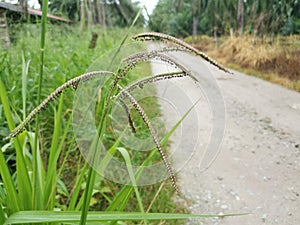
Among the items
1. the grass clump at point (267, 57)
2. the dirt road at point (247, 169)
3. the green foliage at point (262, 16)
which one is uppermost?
the green foliage at point (262, 16)

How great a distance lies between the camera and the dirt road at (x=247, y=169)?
1195 millimetres

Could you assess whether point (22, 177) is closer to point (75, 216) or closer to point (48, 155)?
point (75, 216)

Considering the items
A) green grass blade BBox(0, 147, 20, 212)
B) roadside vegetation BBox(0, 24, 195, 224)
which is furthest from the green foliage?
green grass blade BBox(0, 147, 20, 212)

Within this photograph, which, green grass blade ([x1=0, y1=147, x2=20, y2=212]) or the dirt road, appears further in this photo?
the dirt road

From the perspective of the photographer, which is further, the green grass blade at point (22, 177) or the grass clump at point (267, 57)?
the grass clump at point (267, 57)

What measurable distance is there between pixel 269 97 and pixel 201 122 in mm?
1421

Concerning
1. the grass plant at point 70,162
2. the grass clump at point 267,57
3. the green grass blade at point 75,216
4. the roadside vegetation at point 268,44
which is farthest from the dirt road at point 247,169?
the grass clump at point 267,57

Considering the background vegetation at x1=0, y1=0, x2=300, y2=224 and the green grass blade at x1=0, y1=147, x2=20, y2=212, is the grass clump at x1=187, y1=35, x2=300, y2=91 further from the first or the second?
the green grass blade at x1=0, y1=147, x2=20, y2=212

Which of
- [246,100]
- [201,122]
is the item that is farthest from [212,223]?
[246,100]

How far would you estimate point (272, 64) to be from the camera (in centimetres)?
527

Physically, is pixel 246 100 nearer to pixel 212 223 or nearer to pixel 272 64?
pixel 272 64

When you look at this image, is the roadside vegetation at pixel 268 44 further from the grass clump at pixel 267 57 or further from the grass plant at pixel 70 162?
the grass plant at pixel 70 162

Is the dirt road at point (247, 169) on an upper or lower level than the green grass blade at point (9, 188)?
lower

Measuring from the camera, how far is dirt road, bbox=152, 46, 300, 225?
1.20 m
